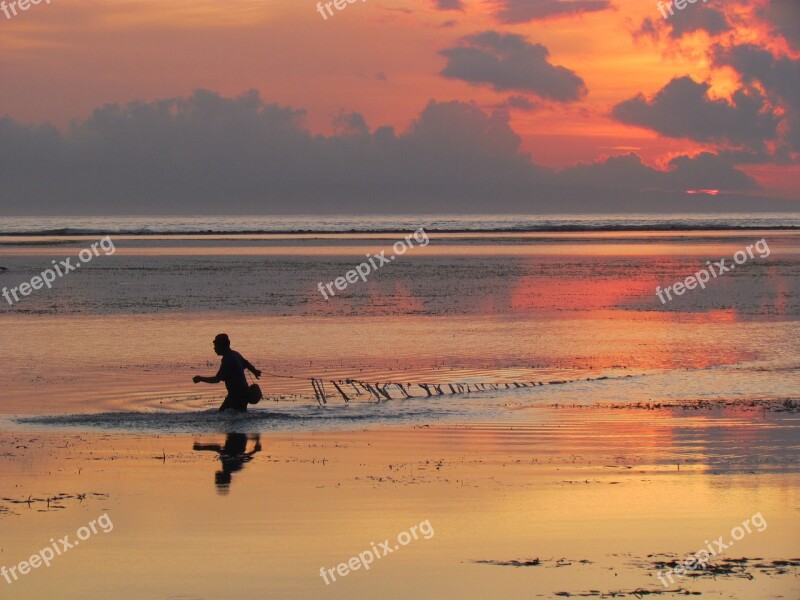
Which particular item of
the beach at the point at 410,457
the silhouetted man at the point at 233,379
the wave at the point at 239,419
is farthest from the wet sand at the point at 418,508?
the silhouetted man at the point at 233,379

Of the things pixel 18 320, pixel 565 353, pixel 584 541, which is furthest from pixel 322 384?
pixel 18 320

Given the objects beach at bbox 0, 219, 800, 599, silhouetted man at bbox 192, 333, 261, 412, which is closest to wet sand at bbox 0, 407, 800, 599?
beach at bbox 0, 219, 800, 599

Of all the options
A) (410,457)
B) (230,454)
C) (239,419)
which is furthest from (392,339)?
(410,457)

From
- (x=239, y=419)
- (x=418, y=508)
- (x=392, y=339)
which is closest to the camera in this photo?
(x=418, y=508)

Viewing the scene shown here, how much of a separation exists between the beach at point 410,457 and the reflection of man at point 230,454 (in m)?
0.06

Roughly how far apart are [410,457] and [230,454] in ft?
7.53

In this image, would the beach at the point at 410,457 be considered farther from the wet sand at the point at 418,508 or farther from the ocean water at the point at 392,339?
the ocean water at the point at 392,339

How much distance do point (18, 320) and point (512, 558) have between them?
27.6 meters

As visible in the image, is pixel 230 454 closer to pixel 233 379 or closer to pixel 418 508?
pixel 233 379

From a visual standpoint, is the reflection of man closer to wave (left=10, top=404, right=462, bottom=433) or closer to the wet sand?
the wet sand

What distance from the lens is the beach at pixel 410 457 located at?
10.1m

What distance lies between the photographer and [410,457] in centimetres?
1470

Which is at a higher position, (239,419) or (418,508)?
(239,419)

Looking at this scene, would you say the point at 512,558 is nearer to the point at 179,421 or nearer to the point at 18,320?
the point at 179,421
